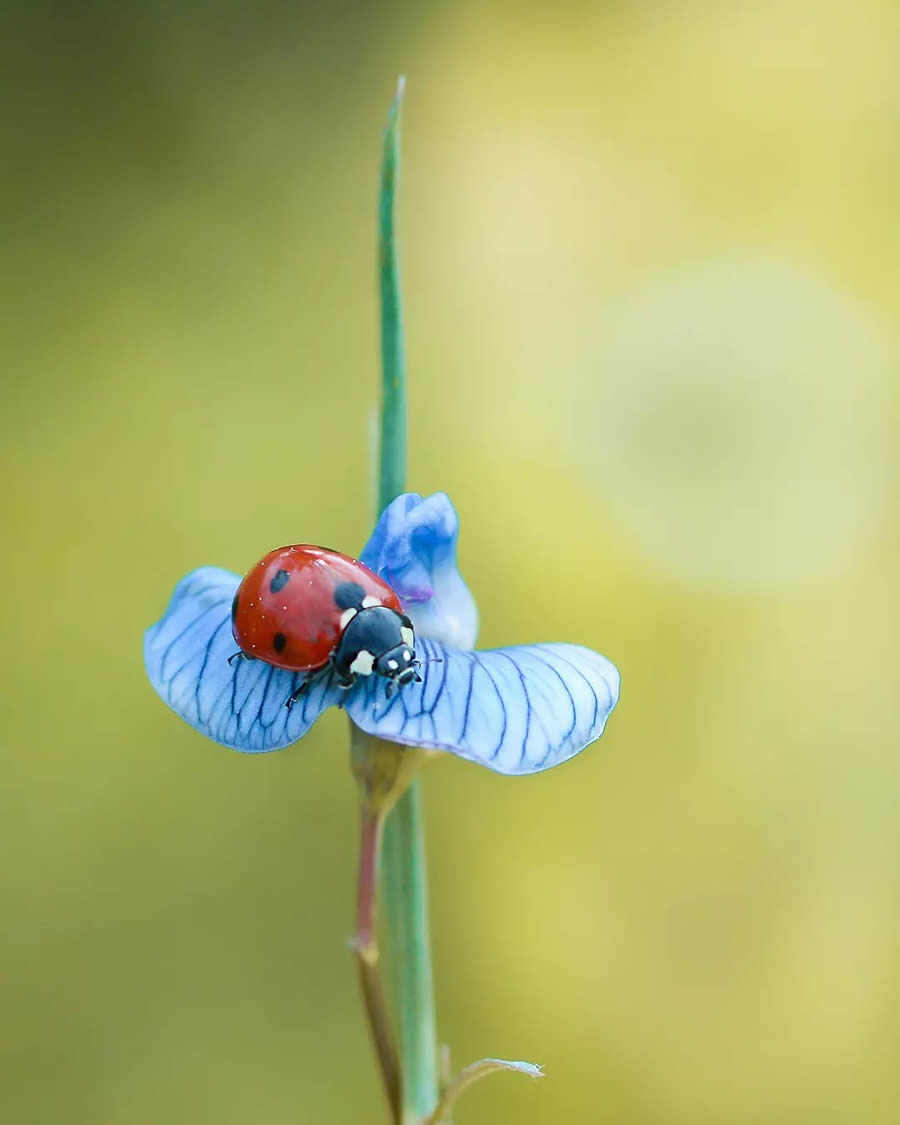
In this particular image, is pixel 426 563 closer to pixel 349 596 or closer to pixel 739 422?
pixel 349 596

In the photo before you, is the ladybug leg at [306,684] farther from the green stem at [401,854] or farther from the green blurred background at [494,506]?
the green blurred background at [494,506]

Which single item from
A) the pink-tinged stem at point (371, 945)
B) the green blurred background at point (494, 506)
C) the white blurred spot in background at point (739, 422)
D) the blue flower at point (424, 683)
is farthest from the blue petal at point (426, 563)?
the white blurred spot in background at point (739, 422)

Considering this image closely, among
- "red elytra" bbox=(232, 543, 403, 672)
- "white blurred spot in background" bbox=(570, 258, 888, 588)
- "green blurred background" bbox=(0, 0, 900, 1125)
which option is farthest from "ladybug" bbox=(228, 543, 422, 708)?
"white blurred spot in background" bbox=(570, 258, 888, 588)

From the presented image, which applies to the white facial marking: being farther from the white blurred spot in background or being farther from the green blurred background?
the white blurred spot in background

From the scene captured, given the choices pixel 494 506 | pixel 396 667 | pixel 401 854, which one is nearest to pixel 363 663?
pixel 396 667

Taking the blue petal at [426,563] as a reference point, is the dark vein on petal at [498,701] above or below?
below

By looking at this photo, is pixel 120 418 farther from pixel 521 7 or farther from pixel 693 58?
pixel 693 58

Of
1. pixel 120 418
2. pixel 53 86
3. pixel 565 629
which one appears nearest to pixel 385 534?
pixel 565 629
